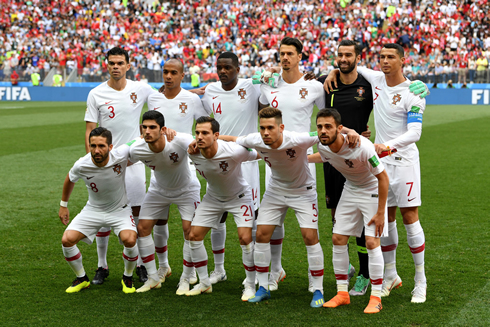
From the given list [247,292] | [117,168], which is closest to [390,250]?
[247,292]

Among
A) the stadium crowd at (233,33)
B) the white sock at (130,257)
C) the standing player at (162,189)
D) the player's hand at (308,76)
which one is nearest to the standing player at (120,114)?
the standing player at (162,189)

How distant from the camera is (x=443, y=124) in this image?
20.1 metres

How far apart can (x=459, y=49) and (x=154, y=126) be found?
91.1ft

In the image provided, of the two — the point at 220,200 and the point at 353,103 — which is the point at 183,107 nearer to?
the point at 220,200

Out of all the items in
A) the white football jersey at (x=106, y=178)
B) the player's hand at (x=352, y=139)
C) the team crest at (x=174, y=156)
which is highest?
the player's hand at (x=352, y=139)

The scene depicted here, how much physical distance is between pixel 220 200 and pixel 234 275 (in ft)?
3.39

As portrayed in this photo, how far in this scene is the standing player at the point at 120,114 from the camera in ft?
20.9

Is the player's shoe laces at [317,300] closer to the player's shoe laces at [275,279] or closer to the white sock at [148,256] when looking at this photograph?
the player's shoe laces at [275,279]

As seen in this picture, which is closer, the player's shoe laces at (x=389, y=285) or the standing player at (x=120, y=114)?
the player's shoe laces at (x=389, y=285)

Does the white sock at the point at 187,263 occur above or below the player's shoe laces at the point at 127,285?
above

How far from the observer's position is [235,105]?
629 centimetres

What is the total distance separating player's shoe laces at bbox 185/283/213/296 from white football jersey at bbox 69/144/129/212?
1.14 metres

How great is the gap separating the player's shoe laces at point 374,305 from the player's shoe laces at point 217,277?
1.69 m

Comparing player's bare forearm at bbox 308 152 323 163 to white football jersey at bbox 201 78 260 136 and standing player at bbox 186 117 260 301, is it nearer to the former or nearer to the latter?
standing player at bbox 186 117 260 301
